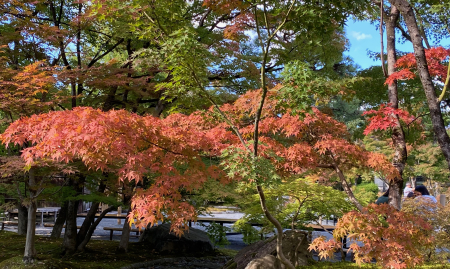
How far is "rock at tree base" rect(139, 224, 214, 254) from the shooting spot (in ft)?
30.9

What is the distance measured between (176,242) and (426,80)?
7680 millimetres

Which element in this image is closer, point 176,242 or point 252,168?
point 252,168

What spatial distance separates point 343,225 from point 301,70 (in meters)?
2.15

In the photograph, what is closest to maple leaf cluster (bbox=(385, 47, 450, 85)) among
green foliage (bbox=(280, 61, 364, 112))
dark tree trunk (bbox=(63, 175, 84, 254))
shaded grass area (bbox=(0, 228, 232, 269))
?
green foliage (bbox=(280, 61, 364, 112))

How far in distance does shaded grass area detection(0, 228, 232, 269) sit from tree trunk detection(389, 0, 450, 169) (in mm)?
6604

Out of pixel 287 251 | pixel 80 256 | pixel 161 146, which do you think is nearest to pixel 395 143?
pixel 287 251

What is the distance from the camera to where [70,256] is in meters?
→ 7.62

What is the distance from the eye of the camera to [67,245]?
7.81 metres

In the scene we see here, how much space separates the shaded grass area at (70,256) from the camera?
614cm

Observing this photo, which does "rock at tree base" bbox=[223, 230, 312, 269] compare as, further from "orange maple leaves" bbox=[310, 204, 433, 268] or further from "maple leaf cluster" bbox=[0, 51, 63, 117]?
"maple leaf cluster" bbox=[0, 51, 63, 117]

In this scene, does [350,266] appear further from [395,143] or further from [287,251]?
[395,143]

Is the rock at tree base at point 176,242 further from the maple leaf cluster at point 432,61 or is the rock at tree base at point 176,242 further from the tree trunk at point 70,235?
the maple leaf cluster at point 432,61

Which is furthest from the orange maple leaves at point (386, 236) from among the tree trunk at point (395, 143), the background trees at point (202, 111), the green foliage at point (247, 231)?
the green foliage at point (247, 231)

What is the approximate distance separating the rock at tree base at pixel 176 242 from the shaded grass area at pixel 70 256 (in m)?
0.31
